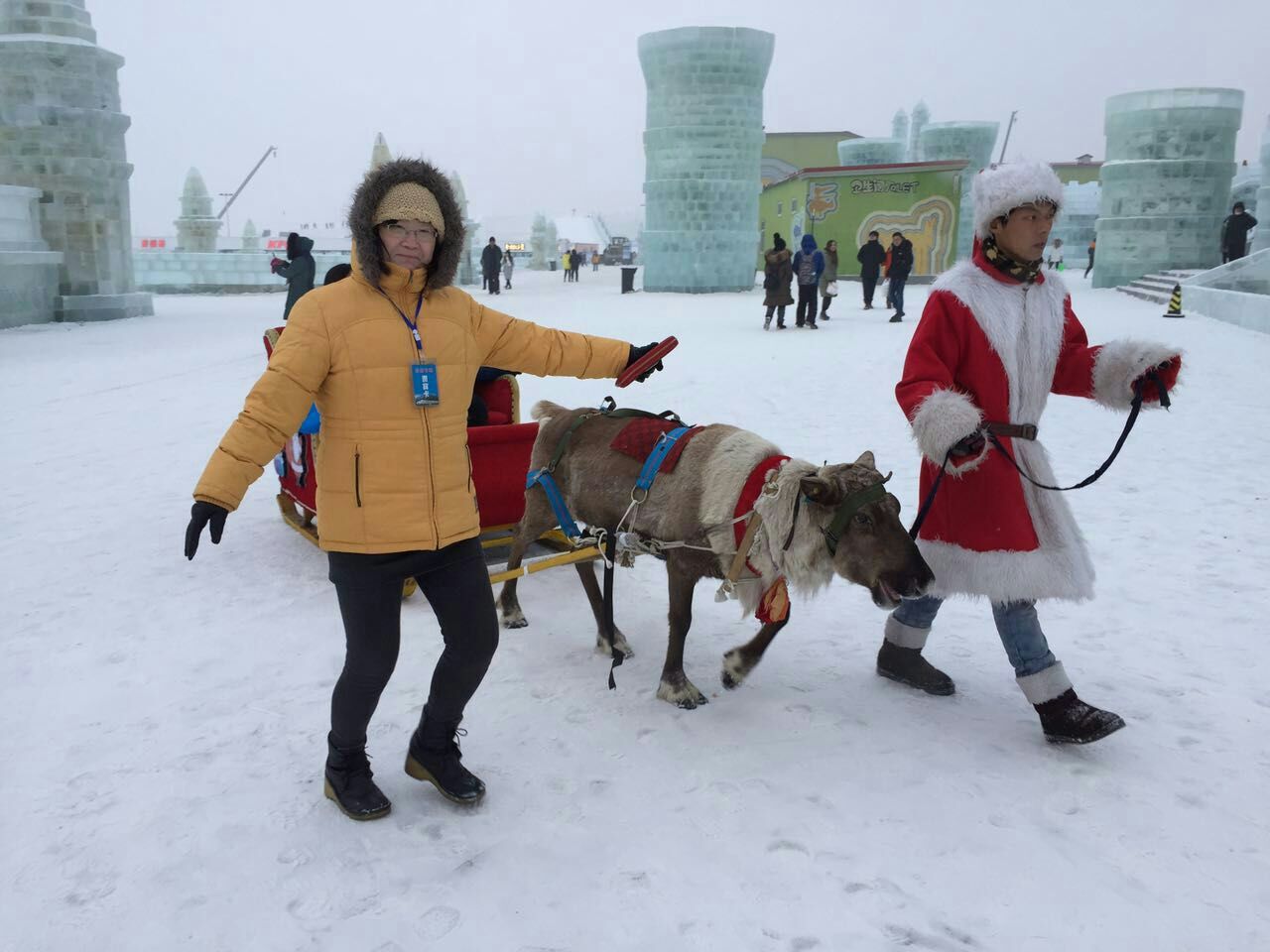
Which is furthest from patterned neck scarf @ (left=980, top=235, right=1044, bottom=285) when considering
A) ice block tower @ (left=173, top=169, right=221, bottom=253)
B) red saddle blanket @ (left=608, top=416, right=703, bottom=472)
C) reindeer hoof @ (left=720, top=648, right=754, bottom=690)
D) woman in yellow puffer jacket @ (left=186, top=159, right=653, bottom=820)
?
ice block tower @ (left=173, top=169, right=221, bottom=253)

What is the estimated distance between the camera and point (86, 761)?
10.0 feet

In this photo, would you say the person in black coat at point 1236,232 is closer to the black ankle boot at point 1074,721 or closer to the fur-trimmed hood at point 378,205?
the black ankle boot at point 1074,721

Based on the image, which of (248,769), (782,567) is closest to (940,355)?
(782,567)

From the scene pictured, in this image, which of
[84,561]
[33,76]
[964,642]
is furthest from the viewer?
[33,76]

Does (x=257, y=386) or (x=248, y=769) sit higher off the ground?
(x=257, y=386)

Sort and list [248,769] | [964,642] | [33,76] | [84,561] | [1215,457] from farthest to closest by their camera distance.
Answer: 1. [33,76]
2. [1215,457]
3. [84,561]
4. [964,642]
5. [248,769]

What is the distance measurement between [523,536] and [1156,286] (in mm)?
24074

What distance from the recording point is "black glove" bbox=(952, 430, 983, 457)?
2.84m

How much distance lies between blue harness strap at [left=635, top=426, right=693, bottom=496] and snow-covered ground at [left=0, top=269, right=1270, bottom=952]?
814 millimetres

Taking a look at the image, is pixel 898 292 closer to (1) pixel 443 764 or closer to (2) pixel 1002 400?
(2) pixel 1002 400

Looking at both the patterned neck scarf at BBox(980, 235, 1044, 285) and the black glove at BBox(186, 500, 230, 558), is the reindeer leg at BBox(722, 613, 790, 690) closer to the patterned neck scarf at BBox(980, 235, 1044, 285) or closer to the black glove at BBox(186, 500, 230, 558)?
the patterned neck scarf at BBox(980, 235, 1044, 285)

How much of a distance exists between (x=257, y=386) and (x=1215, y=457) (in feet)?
23.4

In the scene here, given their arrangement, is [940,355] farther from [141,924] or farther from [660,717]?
[141,924]

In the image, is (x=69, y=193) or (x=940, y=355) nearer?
(x=940, y=355)
